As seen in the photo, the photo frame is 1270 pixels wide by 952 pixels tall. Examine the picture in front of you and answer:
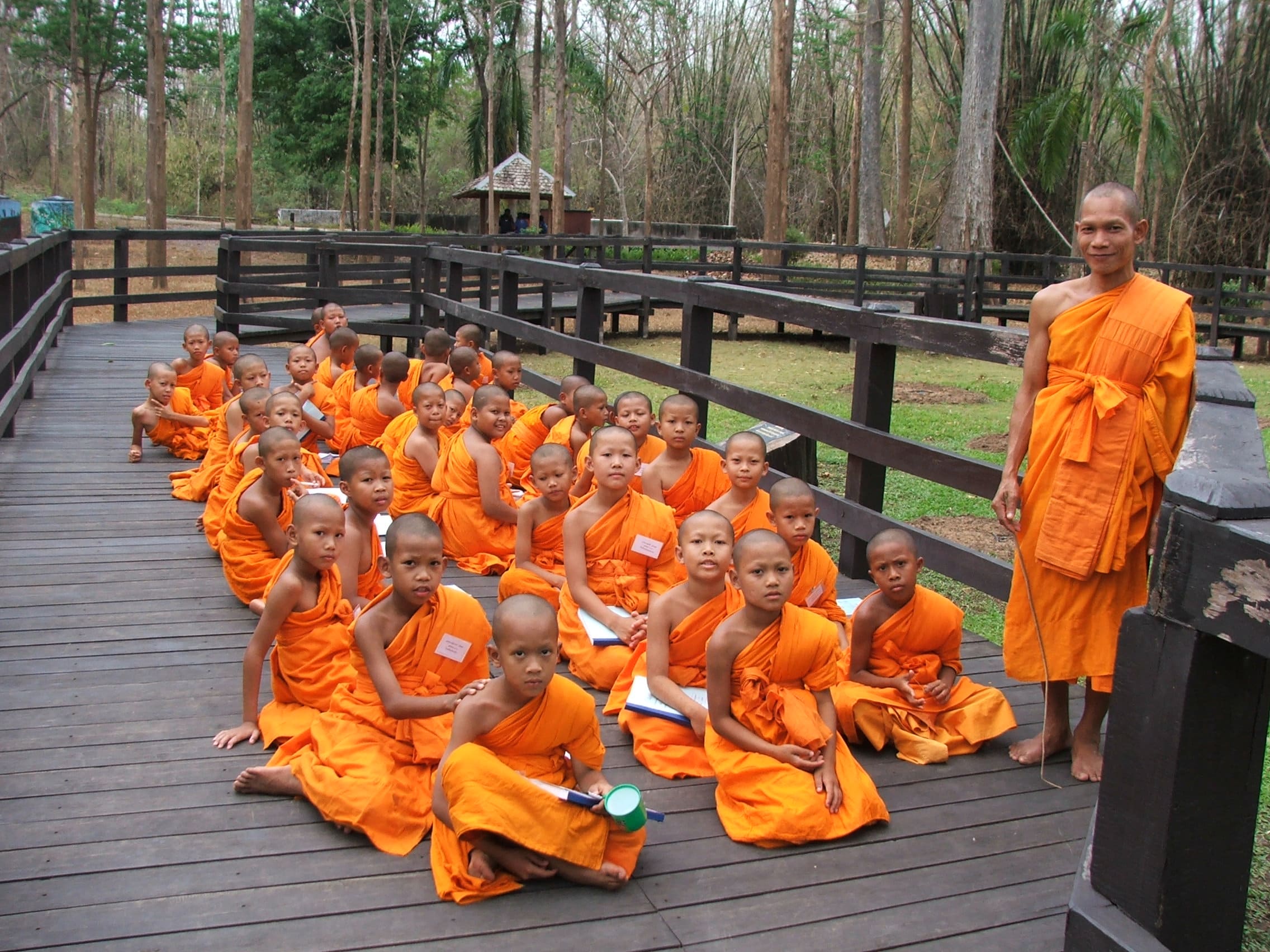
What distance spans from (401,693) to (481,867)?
681mm

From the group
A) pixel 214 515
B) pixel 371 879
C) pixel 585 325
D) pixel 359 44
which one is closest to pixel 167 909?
pixel 371 879

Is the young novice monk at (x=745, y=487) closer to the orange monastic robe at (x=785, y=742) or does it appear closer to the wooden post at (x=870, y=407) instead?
the wooden post at (x=870, y=407)

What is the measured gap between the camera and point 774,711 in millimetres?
3275

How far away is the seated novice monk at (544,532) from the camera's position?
15.5ft

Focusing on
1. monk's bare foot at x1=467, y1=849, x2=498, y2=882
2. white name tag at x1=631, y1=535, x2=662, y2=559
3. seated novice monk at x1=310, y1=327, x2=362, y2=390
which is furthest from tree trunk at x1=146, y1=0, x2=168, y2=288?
monk's bare foot at x1=467, y1=849, x2=498, y2=882

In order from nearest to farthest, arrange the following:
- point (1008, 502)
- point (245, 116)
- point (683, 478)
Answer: point (1008, 502), point (683, 478), point (245, 116)

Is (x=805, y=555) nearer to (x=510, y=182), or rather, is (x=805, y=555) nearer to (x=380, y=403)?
(x=380, y=403)

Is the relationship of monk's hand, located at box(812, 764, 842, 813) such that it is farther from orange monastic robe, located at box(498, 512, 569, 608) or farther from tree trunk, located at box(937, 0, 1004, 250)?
tree trunk, located at box(937, 0, 1004, 250)

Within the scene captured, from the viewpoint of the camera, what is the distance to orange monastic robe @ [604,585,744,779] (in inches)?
135

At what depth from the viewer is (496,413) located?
5.47 metres

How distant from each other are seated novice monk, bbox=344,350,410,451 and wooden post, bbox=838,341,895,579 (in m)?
Answer: 3.26

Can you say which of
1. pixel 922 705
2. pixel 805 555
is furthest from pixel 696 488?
pixel 922 705

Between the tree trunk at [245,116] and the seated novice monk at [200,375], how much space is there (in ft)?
38.8

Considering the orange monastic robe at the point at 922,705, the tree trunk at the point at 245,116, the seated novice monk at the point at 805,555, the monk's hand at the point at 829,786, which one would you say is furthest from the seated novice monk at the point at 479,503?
the tree trunk at the point at 245,116
